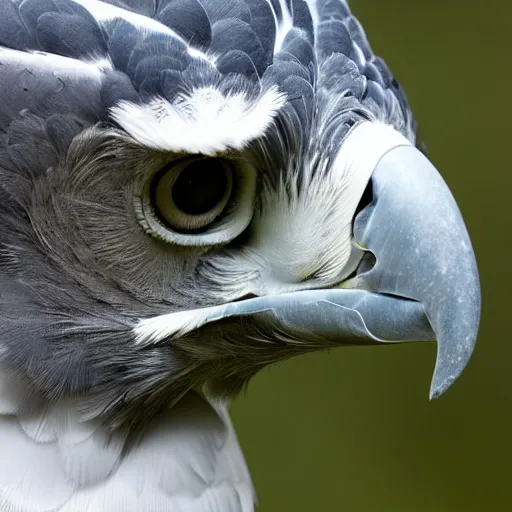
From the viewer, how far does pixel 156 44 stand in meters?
0.77

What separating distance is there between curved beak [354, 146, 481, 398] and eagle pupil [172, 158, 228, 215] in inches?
5.3

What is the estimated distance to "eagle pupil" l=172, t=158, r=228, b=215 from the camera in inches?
32.0

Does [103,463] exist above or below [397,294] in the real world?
below

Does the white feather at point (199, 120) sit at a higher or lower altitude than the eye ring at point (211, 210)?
higher

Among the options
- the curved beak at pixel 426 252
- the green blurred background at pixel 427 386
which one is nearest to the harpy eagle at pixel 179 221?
the curved beak at pixel 426 252

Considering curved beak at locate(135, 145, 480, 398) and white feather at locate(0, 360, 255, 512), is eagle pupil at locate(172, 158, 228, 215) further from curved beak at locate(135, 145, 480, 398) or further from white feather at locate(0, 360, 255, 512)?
white feather at locate(0, 360, 255, 512)

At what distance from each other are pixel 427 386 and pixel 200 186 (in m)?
1.80

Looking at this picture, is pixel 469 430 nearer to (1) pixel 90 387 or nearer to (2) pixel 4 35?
(1) pixel 90 387

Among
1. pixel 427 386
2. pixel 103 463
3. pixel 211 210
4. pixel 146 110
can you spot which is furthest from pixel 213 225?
pixel 427 386

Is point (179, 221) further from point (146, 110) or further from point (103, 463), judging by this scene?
point (103, 463)

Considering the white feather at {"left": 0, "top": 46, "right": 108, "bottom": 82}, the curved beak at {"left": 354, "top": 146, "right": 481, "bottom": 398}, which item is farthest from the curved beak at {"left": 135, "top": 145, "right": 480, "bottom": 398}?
the white feather at {"left": 0, "top": 46, "right": 108, "bottom": 82}

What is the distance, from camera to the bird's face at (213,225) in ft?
2.53

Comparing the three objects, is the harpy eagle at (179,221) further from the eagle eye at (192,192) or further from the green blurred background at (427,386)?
the green blurred background at (427,386)

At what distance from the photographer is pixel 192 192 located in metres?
0.82
